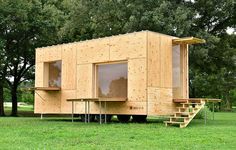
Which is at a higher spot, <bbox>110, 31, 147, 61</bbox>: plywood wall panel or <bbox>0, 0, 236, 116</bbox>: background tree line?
<bbox>0, 0, 236, 116</bbox>: background tree line

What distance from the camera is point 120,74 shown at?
611 inches

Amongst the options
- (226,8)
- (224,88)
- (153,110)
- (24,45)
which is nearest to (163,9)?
(226,8)

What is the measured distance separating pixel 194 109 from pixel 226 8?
8582 millimetres

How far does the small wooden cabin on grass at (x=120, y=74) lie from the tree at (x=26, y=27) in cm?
655

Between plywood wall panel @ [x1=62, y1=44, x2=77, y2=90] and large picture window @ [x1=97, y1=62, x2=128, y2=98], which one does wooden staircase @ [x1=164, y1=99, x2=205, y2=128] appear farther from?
plywood wall panel @ [x1=62, y1=44, x2=77, y2=90]

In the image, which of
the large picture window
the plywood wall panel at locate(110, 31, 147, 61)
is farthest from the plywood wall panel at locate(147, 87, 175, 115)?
the plywood wall panel at locate(110, 31, 147, 61)

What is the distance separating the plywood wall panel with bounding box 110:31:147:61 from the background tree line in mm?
4401

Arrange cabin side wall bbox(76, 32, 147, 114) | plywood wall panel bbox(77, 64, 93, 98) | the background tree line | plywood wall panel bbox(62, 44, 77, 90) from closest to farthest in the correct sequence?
cabin side wall bbox(76, 32, 147, 114)
plywood wall panel bbox(77, 64, 93, 98)
plywood wall panel bbox(62, 44, 77, 90)
the background tree line

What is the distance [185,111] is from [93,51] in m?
4.42

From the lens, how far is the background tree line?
2000 cm

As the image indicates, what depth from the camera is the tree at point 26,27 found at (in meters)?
24.2

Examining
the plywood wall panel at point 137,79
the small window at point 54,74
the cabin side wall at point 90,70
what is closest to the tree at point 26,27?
the cabin side wall at point 90,70

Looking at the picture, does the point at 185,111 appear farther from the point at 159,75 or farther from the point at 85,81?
the point at 85,81

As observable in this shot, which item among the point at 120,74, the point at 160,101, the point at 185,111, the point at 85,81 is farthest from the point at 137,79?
the point at 85,81
